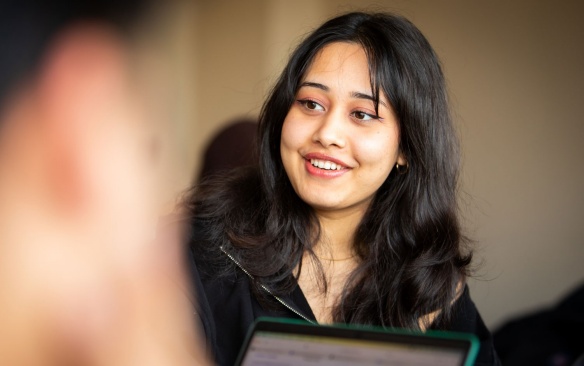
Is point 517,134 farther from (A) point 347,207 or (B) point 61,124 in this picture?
(B) point 61,124

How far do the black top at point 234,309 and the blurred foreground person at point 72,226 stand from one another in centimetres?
6

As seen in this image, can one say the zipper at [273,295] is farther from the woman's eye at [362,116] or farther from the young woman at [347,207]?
the woman's eye at [362,116]

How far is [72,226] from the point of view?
4.09 ft

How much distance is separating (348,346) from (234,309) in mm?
787

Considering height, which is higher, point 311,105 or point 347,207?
point 311,105

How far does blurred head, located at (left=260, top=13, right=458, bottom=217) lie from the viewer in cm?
171

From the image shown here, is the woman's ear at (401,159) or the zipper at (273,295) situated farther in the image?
the woman's ear at (401,159)

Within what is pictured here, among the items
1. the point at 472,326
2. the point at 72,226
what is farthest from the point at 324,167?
the point at 72,226

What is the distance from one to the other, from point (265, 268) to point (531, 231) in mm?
1317

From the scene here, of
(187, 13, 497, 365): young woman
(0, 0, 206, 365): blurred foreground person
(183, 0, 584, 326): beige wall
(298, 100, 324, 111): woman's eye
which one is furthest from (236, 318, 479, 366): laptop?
(183, 0, 584, 326): beige wall

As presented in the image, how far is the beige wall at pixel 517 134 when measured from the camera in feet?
8.85

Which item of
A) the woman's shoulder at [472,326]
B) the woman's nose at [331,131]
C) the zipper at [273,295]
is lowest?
the woman's shoulder at [472,326]

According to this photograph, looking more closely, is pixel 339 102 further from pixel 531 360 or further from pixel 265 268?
pixel 531 360

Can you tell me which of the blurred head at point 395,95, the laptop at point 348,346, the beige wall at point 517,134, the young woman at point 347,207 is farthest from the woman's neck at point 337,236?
the beige wall at point 517,134
